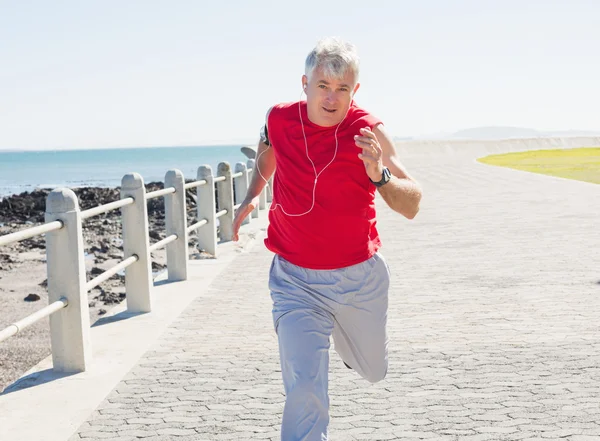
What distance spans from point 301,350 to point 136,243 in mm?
4684

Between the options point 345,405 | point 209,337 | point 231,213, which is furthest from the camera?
point 231,213

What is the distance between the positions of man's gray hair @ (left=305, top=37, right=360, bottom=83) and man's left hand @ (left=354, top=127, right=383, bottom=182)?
10.9 inches

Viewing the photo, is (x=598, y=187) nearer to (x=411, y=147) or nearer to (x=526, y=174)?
(x=526, y=174)

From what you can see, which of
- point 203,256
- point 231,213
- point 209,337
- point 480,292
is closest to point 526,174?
point 231,213

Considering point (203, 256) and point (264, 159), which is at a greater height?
point (264, 159)

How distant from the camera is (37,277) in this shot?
1553 cm

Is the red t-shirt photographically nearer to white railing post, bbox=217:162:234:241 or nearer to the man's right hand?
the man's right hand

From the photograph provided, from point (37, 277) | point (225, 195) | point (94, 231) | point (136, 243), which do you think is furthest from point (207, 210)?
point (94, 231)

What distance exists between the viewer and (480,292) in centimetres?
915

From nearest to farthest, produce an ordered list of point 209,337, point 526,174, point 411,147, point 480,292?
point 209,337 → point 480,292 → point 526,174 → point 411,147

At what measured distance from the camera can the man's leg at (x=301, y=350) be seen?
3.66 m

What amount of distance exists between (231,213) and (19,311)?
4006mm

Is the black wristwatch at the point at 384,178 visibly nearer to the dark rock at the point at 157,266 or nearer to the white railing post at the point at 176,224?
the white railing post at the point at 176,224

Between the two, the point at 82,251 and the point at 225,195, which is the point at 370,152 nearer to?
the point at 82,251
